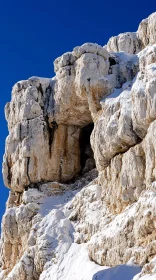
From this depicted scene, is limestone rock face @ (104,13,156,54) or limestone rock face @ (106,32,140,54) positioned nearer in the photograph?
limestone rock face @ (104,13,156,54)

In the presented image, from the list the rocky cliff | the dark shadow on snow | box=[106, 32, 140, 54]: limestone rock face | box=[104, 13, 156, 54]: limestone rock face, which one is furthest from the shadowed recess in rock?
the dark shadow on snow

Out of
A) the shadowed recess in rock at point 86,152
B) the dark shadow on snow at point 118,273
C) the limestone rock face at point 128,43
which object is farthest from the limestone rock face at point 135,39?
the dark shadow on snow at point 118,273

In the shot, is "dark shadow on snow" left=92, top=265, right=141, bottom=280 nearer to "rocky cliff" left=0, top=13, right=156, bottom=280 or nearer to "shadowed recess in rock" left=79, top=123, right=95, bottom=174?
"rocky cliff" left=0, top=13, right=156, bottom=280

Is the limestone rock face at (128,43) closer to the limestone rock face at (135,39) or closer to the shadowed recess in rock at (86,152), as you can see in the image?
the limestone rock face at (135,39)

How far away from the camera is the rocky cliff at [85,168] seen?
28438 mm

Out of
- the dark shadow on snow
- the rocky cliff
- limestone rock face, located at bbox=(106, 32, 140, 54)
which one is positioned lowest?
the dark shadow on snow

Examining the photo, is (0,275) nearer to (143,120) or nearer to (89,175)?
(89,175)

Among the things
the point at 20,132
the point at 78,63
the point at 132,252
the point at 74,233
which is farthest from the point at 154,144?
the point at 20,132

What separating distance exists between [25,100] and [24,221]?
1188 cm

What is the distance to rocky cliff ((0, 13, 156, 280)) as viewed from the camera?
28438 millimetres

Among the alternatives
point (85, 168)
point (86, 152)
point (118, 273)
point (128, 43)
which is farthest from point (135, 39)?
point (118, 273)

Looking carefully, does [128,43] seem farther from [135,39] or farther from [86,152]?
[86,152]

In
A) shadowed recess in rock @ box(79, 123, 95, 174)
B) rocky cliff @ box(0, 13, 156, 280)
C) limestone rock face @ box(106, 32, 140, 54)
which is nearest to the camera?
rocky cliff @ box(0, 13, 156, 280)

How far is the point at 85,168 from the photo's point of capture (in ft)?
150
